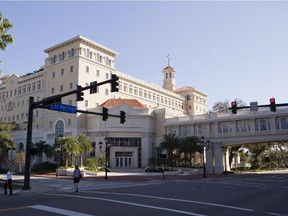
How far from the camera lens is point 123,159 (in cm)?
6000

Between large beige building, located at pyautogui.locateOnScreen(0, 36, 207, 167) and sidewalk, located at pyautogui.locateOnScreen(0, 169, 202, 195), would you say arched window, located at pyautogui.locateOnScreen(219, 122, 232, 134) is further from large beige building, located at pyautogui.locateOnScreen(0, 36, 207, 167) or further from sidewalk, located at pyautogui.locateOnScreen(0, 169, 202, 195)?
large beige building, located at pyautogui.locateOnScreen(0, 36, 207, 167)

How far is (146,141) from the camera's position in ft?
201

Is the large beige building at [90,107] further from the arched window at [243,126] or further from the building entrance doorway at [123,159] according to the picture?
the arched window at [243,126]

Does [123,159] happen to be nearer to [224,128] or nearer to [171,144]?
[171,144]

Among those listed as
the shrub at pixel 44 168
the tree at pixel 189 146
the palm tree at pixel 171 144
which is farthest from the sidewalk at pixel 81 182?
the shrub at pixel 44 168

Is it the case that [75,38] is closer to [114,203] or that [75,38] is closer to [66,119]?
[66,119]

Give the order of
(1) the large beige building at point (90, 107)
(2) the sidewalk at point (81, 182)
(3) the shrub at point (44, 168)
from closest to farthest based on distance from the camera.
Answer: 1. (2) the sidewalk at point (81, 182)
2. (3) the shrub at point (44, 168)
3. (1) the large beige building at point (90, 107)

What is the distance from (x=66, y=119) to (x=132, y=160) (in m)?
15.1

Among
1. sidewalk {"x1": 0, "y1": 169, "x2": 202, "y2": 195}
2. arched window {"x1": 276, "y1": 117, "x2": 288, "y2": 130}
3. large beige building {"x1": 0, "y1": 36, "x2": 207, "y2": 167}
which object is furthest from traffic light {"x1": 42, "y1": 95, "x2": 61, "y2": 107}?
arched window {"x1": 276, "y1": 117, "x2": 288, "y2": 130}

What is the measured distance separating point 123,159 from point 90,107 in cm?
1212

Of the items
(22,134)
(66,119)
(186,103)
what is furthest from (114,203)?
(186,103)

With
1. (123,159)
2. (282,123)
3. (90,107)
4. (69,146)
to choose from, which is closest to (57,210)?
(69,146)

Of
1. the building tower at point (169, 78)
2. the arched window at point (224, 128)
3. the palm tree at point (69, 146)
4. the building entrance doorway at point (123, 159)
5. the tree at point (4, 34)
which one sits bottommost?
the building entrance doorway at point (123, 159)

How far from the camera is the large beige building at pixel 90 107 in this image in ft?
197
